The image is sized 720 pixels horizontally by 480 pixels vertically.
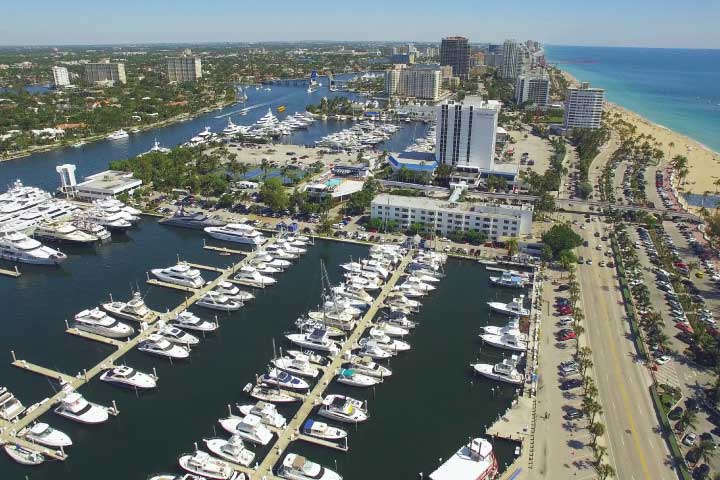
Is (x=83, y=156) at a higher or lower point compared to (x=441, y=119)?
lower

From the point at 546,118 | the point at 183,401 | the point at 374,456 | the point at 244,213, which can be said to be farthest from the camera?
the point at 546,118

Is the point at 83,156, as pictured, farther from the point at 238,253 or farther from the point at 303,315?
the point at 303,315

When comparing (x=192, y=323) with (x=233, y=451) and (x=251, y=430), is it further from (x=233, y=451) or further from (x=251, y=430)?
(x=233, y=451)

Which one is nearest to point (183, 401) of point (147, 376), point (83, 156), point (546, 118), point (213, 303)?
point (147, 376)

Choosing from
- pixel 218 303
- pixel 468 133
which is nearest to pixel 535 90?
pixel 468 133

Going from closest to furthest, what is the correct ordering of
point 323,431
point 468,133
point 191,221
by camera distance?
point 323,431 → point 191,221 → point 468,133

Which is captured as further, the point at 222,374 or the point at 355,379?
the point at 222,374

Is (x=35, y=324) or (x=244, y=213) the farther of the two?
(x=244, y=213)
